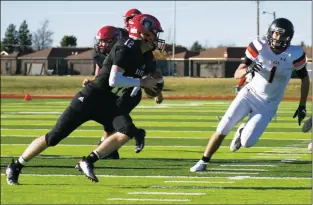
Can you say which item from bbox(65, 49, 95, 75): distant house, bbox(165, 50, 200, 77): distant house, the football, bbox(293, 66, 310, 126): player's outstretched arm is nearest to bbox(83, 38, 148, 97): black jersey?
the football

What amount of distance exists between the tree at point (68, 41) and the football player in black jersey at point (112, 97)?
9808 cm

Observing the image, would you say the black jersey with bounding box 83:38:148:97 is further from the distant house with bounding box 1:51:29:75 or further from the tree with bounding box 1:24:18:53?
the tree with bounding box 1:24:18:53

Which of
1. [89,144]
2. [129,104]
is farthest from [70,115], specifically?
[89,144]

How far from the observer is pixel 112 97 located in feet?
26.2

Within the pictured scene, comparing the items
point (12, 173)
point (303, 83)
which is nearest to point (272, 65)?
point (303, 83)

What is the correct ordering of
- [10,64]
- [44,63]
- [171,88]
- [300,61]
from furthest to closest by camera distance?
[10,64]
[44,63]
[171,88]
[300,61]

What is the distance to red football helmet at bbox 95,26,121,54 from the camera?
29.6 ft

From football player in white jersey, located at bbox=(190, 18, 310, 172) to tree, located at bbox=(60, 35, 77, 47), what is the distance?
97.4 metres

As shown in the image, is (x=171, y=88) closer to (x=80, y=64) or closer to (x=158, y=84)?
(x=80, y=64)

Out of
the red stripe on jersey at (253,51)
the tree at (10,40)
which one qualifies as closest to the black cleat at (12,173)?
the red stripe on jersey at (253,51)

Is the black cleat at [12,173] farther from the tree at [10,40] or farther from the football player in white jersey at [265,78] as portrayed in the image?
the tree at [10,40]

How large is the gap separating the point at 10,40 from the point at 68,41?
1129 centimetres

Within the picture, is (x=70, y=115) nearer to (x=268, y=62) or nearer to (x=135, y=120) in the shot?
(x=268, y=62)

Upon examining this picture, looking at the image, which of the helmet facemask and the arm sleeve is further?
the helmet facemask
